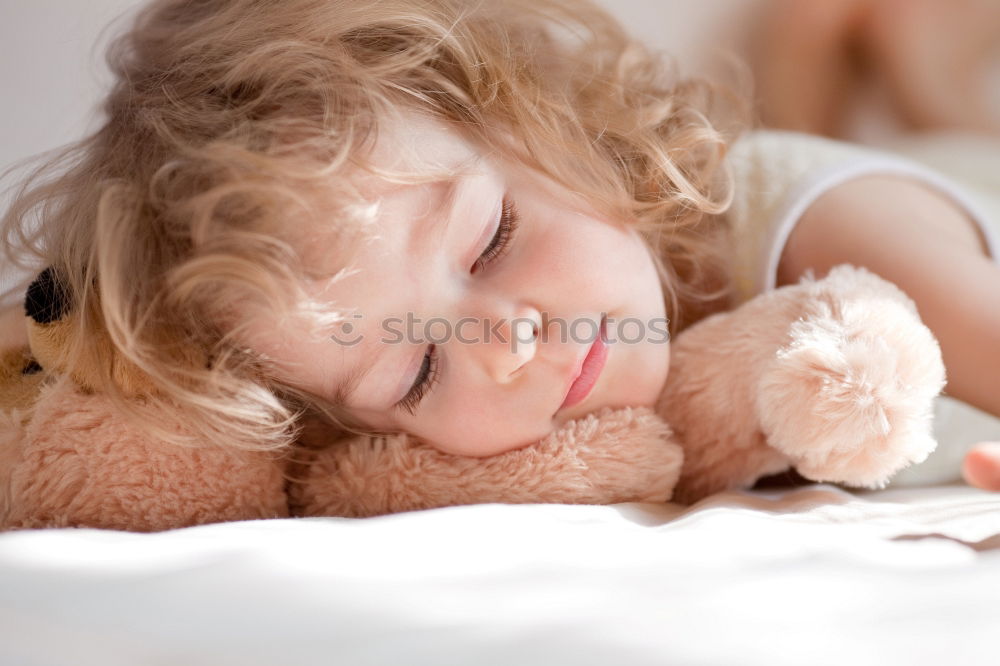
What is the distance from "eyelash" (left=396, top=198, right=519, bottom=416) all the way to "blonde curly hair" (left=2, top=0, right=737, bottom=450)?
80mm

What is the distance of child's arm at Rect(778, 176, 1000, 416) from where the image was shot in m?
0.93

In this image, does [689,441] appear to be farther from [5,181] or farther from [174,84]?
[5,181]

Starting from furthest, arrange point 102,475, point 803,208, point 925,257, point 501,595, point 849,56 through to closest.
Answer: point 849,56 < point 803,208 < point 925,257 < point 102,475 < point 501,595

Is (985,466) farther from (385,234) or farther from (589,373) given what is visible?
(385,234)

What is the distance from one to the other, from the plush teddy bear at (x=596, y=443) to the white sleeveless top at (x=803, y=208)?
0.69ft

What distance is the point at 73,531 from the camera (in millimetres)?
643

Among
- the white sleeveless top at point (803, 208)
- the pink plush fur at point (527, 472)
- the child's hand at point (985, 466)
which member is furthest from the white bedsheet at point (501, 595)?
the white sleeveless top at point (803, 208)

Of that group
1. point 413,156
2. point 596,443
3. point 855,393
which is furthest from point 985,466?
point 413,156

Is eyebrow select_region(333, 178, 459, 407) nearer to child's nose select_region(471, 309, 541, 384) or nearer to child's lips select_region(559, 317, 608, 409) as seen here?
child's nose select_region(471, 309, 541, 384)

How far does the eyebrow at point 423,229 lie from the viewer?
2.54ft

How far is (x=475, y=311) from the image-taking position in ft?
2.61

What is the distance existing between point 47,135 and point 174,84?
55cm

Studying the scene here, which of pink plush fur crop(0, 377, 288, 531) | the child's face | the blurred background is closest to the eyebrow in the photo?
the child's face

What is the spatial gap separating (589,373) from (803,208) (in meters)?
0.45
